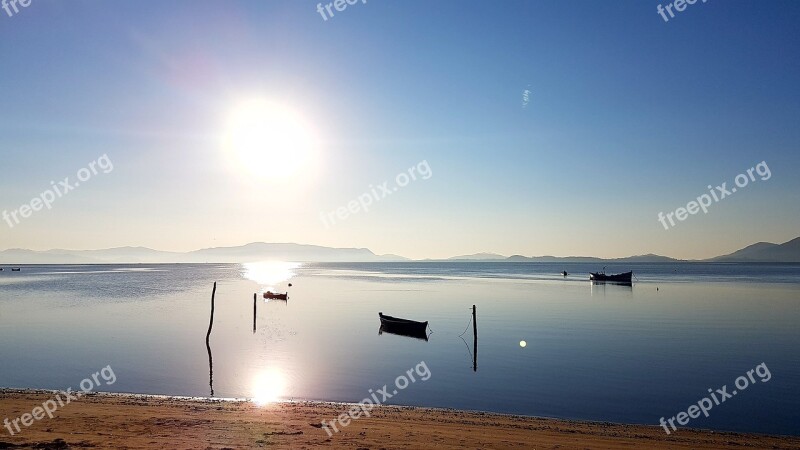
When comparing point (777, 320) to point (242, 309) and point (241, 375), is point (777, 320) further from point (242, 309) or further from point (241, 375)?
point (242, 309)

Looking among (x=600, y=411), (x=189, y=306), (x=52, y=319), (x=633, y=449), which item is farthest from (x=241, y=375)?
(x=189, y=306)

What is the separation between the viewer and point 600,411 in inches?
896

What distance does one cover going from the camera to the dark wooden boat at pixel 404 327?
45.8 meters

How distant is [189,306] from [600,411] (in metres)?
59.3

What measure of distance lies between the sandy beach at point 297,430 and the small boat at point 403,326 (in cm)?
2438
